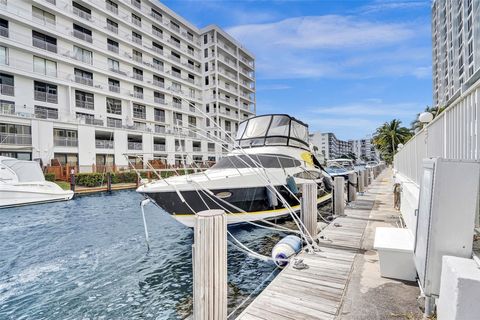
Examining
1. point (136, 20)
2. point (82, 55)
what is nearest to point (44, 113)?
point (82, 55)

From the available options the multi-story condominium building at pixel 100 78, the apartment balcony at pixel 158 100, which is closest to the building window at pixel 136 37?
the multi-story condominium building at pixel 100 78

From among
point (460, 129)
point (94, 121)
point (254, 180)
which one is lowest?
point (254, 180)

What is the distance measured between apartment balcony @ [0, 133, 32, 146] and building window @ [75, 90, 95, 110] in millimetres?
7899

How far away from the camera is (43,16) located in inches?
1123

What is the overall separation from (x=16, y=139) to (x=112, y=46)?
18316 millimetres

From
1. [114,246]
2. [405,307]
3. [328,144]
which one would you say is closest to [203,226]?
[405,307]

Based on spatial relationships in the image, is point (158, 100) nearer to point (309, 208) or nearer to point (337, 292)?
point (309, 208)

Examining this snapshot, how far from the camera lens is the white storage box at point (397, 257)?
11.7 feet

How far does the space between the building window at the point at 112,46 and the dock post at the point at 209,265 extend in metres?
39.3

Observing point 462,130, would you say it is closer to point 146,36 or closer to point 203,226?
point 203,226

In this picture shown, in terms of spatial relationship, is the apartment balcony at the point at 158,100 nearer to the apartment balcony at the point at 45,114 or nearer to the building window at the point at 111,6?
the building window at the point at 111,6

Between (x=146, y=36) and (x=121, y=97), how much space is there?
11.8m

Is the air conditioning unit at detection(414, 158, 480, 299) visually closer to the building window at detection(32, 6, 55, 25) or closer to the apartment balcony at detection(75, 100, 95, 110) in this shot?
the apartment balcony at detection(75, 100, 95, 110)

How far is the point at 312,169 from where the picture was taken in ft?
36.1
